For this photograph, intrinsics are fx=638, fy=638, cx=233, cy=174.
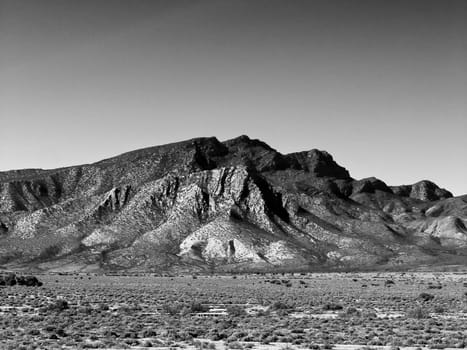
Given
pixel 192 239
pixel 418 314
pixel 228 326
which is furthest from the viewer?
pixel 192 239

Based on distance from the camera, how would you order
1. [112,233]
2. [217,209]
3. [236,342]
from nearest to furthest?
[236,342]
[112,233]
[217,209]

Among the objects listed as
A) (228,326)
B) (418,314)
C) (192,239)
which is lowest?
(418,314)

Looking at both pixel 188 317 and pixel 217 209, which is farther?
pixel 217 209

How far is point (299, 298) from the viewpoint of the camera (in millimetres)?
62375

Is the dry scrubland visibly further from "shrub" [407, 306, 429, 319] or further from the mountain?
the mountain

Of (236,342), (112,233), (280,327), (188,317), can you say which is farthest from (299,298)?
(112,233)

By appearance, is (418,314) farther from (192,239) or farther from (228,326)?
(192,239)

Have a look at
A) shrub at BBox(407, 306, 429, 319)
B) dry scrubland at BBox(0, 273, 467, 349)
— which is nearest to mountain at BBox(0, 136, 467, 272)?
dry scrubland at BBox(0, 273, 467, 349)

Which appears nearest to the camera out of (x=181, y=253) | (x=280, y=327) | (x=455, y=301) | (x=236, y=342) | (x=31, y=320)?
(x=236, y=342)

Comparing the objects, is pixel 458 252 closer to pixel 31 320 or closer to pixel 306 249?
pixel 306 249

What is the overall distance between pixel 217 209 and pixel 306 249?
104ft

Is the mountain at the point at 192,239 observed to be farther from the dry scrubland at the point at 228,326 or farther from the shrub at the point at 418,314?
the shrub at the point at 418,314

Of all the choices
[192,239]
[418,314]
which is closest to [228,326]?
[418,314]

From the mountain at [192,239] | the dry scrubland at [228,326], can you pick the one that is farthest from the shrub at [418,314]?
the mountain at [192,239]
